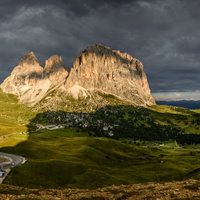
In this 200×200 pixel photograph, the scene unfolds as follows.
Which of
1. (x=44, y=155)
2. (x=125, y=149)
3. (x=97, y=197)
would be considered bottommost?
(x=125, y=149)

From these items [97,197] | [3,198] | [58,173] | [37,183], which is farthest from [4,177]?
[97,197]

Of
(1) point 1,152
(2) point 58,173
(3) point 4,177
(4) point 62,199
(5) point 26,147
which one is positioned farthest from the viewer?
(5) point 26,147

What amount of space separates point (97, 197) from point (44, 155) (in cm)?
7290

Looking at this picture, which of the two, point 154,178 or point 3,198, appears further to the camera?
point 154,178

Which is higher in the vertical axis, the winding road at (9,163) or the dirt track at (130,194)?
the dirt track at (130,194)

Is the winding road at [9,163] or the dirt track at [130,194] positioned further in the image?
the winding road at [9,163]

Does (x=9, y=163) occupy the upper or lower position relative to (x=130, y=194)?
lower

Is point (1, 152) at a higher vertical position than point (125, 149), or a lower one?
higher

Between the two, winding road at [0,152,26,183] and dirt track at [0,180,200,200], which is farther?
winding road at [0,152,26,183]

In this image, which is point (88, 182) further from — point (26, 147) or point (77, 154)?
point (26, 147)

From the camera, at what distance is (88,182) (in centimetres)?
6116

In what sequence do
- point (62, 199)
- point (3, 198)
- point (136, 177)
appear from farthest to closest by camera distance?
point (136, 177) → point (62, 199) → point (3, 198)

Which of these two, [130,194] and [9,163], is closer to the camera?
[130,194]

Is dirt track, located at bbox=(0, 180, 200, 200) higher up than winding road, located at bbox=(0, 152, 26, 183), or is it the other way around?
dirt track, located at bbox=(0, 180, 200, 200)
